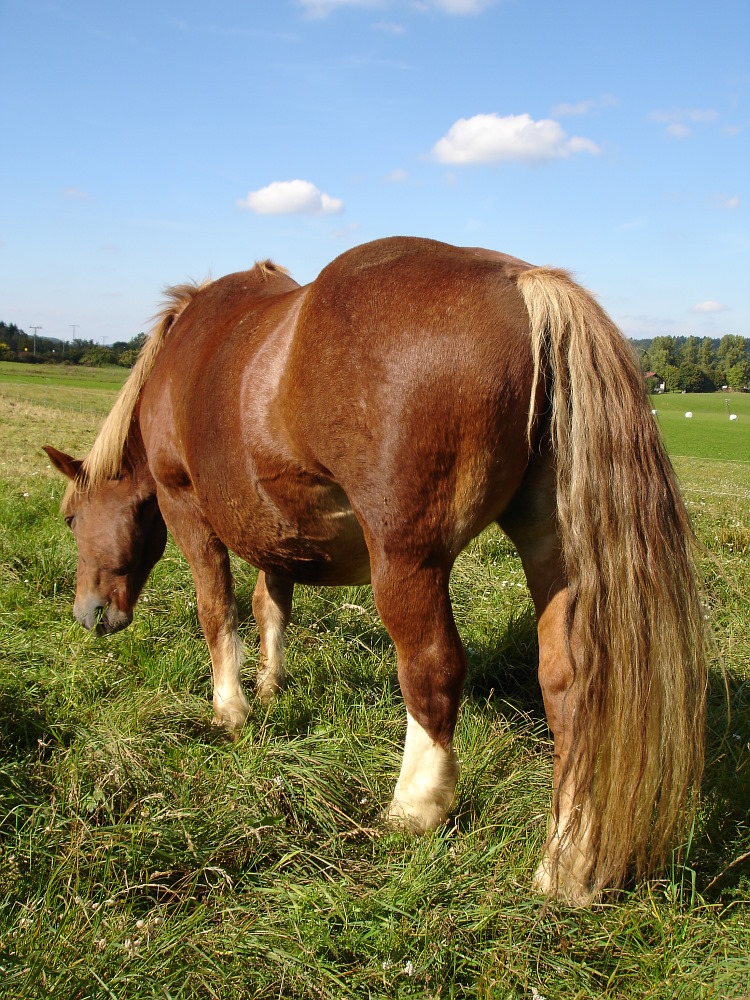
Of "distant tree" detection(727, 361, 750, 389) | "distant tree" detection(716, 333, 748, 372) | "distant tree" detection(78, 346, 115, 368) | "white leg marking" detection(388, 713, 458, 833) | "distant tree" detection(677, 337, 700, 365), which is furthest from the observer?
"distant tree" detection(716, 333, 748, 372)

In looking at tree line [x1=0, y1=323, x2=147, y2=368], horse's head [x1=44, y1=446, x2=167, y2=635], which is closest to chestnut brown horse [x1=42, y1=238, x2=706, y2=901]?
horse's head [x1=44, y1=446, x2=167, y2=635]

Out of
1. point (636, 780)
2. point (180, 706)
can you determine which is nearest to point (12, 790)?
point (180, 706)

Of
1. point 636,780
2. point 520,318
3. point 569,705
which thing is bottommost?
point 636,780

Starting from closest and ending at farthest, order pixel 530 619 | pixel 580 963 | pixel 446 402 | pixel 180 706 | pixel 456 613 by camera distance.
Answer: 1. pixel 580 963
2. pixel 446 402
3. pixel 180 706
4. pixel 530 619
5. pixel 456 613

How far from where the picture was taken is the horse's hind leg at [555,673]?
234 centimetres

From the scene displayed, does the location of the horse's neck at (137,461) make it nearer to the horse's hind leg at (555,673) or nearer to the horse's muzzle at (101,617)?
the horse's muzzle at (101,617)

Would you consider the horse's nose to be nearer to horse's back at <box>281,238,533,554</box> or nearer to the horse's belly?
the horse's belly

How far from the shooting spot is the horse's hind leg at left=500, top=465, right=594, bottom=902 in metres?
2.34

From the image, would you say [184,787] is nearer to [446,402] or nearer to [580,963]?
[580,963]

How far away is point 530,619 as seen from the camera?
4.34 meters

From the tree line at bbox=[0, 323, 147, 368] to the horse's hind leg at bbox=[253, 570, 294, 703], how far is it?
4879 cm

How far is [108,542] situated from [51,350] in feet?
251

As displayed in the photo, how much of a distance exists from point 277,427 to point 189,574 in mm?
3016

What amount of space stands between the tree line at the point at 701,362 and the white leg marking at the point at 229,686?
238ft
